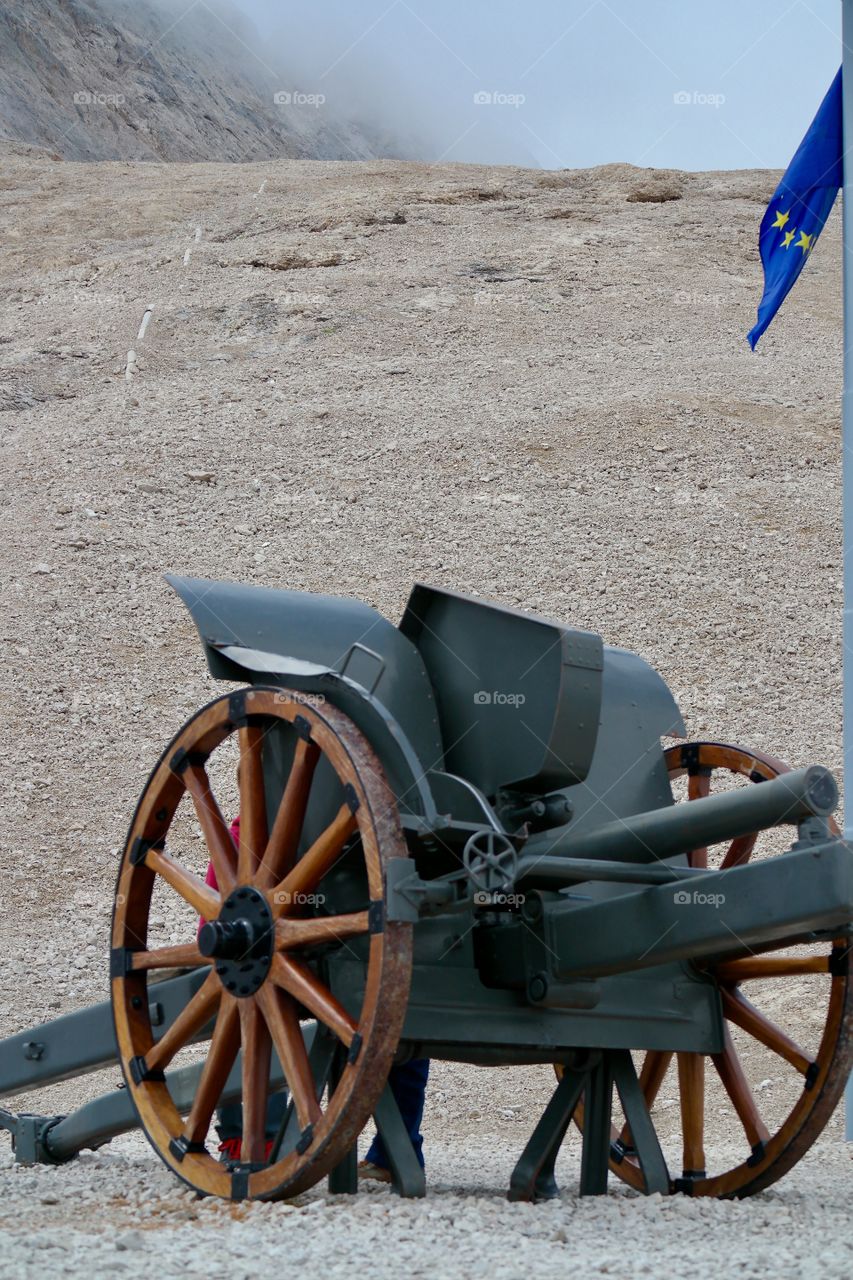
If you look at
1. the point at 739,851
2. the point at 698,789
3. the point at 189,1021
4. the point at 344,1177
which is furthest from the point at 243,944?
the point at 739,851

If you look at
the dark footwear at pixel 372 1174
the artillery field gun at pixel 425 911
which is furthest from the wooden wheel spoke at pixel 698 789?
the dark footwear at pixel 372 1174

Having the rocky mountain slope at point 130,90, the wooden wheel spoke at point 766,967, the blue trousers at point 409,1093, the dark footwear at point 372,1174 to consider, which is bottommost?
the dark footwear at point 372,1174

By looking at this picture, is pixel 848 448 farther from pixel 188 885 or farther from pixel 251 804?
pixel 188 885

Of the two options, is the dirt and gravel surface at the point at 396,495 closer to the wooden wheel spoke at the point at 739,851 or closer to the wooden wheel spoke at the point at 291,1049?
the wooden wheel spoke at the point at 291,1049

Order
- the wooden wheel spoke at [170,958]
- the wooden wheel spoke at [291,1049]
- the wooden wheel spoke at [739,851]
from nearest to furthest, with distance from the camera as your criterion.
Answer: the wooden wheel spoke at [291,1049]
the wooden wheel spoke at [170,958]
the wooden wheel spoke at [739,851]

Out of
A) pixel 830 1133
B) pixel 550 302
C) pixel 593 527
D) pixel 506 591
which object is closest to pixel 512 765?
pixel 830 1133

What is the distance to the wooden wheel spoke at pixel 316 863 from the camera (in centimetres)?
409

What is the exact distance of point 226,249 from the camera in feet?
83.4

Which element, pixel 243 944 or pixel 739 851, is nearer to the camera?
pixel 243 944

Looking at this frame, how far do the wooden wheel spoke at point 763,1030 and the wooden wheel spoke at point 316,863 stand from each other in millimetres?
1784

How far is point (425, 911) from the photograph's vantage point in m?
4.14

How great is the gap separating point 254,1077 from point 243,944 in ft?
1.21

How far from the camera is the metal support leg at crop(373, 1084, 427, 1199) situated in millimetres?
4367

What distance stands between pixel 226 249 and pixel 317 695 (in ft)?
73.0
